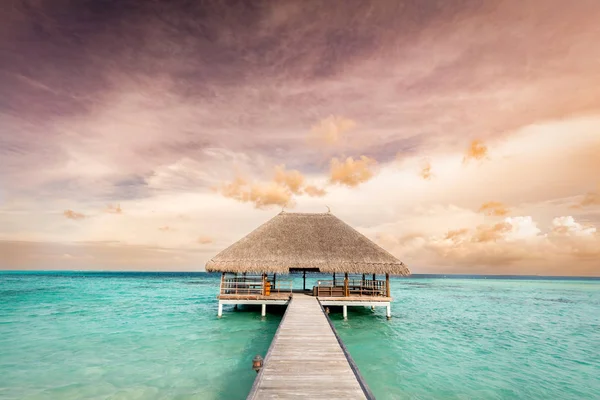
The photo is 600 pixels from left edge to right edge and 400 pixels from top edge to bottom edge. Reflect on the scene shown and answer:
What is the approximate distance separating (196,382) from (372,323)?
35.9ft

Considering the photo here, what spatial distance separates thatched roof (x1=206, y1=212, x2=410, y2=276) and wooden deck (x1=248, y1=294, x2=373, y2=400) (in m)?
6.84

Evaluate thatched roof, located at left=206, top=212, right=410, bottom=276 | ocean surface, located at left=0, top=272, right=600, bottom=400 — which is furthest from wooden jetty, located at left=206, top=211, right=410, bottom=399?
ocean surface, located at left=0, top=272, right=600, bottom=400

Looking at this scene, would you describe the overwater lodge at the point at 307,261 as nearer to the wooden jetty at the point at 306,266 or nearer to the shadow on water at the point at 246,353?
the wooden jetty at the point at 306,266

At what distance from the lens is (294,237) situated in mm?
18328

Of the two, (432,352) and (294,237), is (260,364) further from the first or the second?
(294,237)

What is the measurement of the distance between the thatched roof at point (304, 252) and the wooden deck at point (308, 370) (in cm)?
684

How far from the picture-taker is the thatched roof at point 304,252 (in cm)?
1653

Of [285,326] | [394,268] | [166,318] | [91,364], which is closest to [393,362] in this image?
[285,326]

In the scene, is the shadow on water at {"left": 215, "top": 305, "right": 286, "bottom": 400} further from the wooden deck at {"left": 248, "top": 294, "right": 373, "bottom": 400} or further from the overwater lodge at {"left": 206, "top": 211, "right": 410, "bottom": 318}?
the wooden deck at {"left": 248, "top": 294, "right": 373, "bottom": 400}

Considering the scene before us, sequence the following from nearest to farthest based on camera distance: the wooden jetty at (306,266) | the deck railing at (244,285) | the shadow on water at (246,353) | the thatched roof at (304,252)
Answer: the shadow on water at (246,353)
the wooden jetty at (306,266)
the thatched roof at (304,252)
the deck railing at (244,285)

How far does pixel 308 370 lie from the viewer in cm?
628

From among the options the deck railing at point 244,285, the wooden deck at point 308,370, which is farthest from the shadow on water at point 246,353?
the wooden deck at point 308,370

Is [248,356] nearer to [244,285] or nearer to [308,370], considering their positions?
[308,370]

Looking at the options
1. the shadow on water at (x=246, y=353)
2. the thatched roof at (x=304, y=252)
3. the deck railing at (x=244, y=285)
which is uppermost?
the thatched roof at (x=304, y=252)
